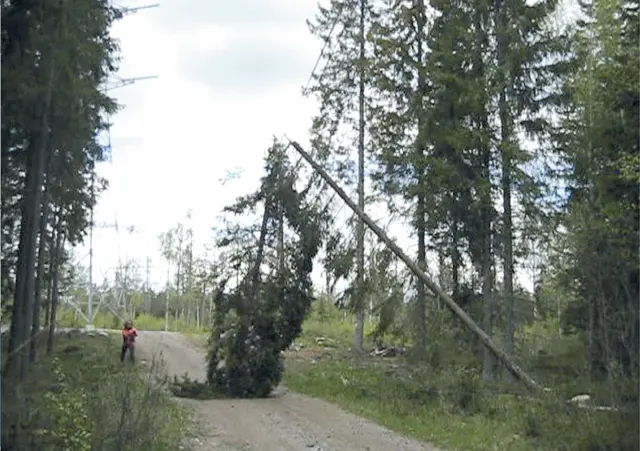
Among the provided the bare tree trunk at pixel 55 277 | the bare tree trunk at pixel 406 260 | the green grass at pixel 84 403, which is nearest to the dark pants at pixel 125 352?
the green grass at pixel 84 403

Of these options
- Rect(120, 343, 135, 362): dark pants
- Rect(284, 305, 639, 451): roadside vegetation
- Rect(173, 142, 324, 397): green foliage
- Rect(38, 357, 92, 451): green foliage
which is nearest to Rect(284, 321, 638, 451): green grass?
Rect(284, 305, 639, 451): roadside vegetation

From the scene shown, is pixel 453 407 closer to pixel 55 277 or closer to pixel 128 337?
pixel 128 337

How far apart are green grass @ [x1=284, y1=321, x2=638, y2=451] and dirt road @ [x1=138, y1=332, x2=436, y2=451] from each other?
704 millimetres

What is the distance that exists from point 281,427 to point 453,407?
454cm

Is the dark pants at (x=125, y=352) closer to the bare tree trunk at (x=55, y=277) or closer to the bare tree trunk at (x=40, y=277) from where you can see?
the bare tree trunk at (x=55, y=277)

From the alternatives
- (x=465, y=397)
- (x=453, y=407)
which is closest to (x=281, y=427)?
(x=453, y=407)

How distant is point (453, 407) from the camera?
1595 cm

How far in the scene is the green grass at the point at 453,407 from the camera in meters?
7.73

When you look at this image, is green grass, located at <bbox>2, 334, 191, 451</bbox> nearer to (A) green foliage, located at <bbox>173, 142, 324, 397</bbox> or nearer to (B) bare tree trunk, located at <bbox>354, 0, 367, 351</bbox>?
(A) green foliage, located at <bbox>173, 142, 324, 397</bbox>

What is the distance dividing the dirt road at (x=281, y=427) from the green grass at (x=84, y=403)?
3.48 feet

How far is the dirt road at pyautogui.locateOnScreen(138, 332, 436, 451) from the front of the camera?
11.4m

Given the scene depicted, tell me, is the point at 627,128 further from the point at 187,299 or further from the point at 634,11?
the point at 187,299

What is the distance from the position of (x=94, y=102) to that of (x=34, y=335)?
2406 millimetres

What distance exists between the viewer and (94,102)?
738 centimetres
